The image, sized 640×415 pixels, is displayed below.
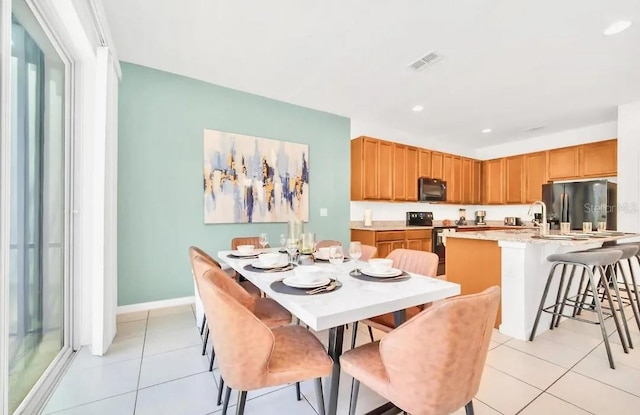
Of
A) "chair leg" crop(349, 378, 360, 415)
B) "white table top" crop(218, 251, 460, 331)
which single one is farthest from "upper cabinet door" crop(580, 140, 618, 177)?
"chair leg" crop(349, 378, 360, 415)

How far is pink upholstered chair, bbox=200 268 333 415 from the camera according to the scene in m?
1.06

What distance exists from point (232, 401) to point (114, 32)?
119 inches

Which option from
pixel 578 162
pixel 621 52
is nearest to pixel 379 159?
pixel 621 52

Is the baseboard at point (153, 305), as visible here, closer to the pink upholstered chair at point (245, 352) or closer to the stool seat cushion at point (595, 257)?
the pink upholstered chair at point (245, 352)

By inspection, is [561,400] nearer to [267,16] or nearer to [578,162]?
[267,16]

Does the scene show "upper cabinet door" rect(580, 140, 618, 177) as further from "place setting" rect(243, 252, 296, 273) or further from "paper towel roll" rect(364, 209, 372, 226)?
"place setting" rect(243, 252, 296, 273)

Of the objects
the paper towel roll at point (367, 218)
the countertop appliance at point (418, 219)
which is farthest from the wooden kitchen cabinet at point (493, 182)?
the paper towel roll at point (367, 218)

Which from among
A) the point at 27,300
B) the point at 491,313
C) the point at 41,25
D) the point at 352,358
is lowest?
the point at 352,358

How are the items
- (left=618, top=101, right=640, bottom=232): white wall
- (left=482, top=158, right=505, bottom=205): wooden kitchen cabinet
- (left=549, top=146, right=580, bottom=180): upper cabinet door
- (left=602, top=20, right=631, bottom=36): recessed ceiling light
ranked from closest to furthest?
(left=602, top=20, right=631, bottom=36): recessed ceiling light
(left=618, top=101, right=640, bottom=232): white wall
(left=549, top=146, right=580, bottom=180): upper cabinet door
(left=482, top=158, right=505, bottom=205): wooden kitchen cabinet

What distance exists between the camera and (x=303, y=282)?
1.33 m

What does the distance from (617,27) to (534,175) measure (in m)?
3.46

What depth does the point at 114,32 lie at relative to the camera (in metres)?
2.40

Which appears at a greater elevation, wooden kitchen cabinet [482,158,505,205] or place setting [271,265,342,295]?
wooden kitchen cabinet [482,158,505,205]

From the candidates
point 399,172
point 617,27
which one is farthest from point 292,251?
point 399,172
